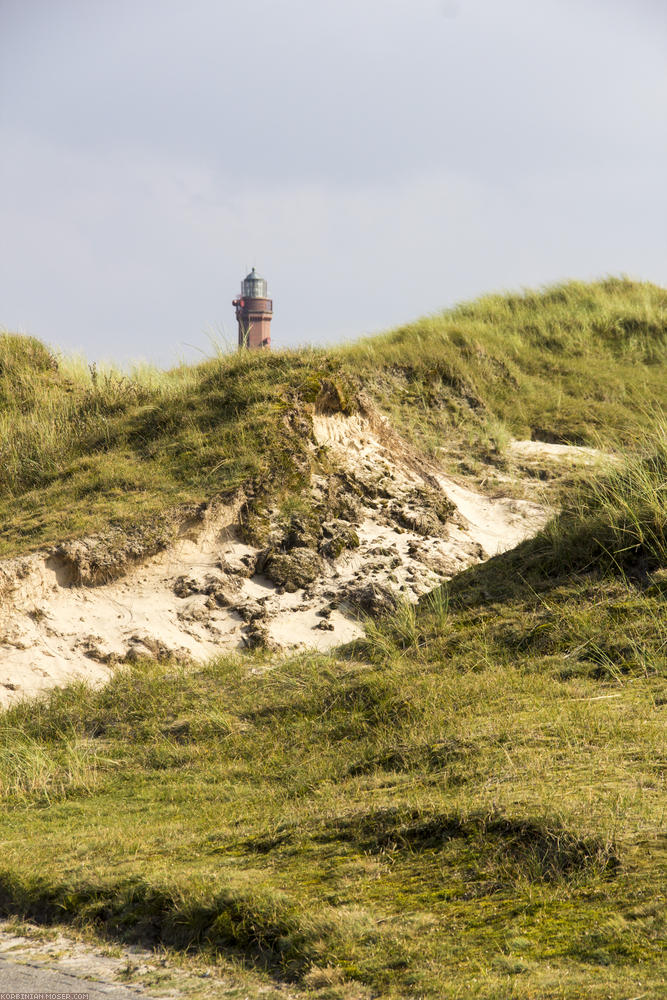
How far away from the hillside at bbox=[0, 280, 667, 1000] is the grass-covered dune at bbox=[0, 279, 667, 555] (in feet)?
0.19

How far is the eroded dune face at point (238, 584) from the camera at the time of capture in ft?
31.5

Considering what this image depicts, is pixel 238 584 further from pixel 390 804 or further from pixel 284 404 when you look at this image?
pixel 390 804

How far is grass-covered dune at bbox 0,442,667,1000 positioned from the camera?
3.86 metres

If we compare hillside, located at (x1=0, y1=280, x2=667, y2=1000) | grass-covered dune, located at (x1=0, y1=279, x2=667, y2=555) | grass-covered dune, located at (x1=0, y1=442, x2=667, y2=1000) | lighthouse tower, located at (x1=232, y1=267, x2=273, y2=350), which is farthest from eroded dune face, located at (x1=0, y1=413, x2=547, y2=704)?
lighthouse tower, located at (x1=232, y1=267, x2=273, y2=350)

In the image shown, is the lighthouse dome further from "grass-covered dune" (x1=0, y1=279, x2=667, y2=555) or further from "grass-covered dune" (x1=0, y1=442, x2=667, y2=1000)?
"grass-covered dune" (x1=0, y1=442, x2=667, y2=1000)

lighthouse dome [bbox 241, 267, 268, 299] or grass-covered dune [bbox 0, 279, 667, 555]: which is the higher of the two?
lighthouse dome [bbox 241, 267, 268, 299]

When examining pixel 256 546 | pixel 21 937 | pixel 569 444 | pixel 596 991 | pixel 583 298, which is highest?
pixel 583 298

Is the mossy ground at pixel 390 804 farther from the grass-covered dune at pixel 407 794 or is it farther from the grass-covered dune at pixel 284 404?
the grass-covered dune at pixel 284 404

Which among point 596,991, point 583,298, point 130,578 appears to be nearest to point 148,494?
point 130,578

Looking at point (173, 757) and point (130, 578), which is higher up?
point (130, 578)

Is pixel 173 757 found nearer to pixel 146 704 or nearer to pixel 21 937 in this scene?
pixel 146 704

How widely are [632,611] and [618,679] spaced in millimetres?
1023

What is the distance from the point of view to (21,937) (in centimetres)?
453

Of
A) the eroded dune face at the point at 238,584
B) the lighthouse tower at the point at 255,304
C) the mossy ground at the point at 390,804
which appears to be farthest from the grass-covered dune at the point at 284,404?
the lighthouse tower at the point at 255,304
